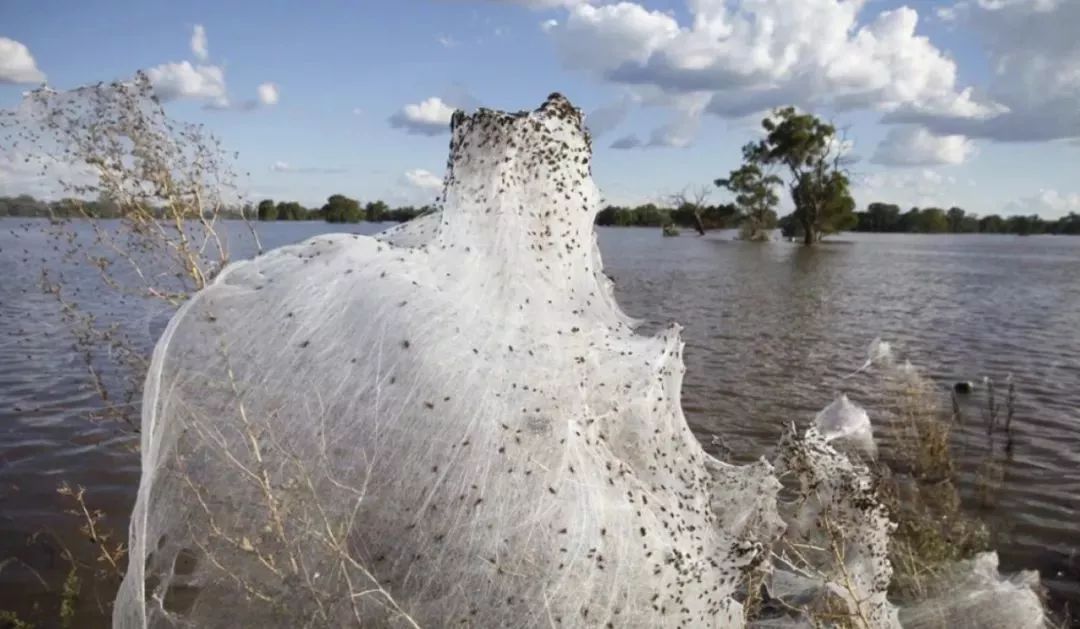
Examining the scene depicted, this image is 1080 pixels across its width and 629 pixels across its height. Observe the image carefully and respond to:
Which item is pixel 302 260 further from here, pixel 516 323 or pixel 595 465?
pixel 595 465

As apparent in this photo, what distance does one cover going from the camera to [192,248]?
13.5ft

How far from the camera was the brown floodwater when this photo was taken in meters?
6.06

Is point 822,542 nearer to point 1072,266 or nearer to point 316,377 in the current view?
point 316,377

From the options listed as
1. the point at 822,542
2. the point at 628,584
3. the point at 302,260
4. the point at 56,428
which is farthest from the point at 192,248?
the point at 56,428

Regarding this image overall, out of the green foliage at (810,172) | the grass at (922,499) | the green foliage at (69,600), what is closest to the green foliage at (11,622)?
the green foliage at (69,600)

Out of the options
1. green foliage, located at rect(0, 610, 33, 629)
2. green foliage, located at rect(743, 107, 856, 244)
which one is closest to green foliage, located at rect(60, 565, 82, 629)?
green foliage, located at rect(0, 610, 33, 629)

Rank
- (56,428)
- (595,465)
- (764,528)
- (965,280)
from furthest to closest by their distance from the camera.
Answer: (965,280), (56,428), (764,528), (595,465)

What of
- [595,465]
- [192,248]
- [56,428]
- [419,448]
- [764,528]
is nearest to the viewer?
[419,448]

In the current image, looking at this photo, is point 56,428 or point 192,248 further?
point 56,428

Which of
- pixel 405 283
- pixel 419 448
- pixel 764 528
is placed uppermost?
pixel 405 283

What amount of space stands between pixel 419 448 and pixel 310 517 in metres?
0.52

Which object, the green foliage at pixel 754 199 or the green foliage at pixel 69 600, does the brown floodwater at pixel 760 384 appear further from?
the green foliage at pixel 754 199

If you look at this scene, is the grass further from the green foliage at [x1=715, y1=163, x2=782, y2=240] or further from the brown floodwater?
the green foliage at [x1=715, y1=163, x2=782, y2=240]

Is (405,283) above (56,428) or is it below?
above
